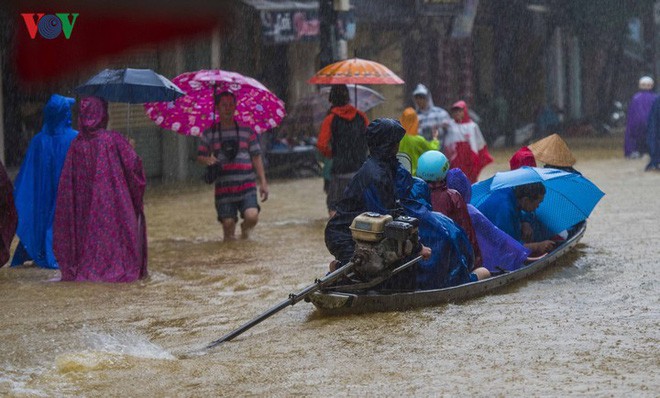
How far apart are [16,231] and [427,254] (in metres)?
4.37

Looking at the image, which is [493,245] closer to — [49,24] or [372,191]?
[372,191]

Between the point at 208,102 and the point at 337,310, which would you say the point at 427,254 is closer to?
the point at 337,310

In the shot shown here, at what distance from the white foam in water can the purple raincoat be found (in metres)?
16.3

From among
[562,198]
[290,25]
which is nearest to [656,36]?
[290,25]

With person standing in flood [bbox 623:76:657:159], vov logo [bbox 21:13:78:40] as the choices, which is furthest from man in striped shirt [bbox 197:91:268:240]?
person standing in flood [bbox 623:76:657:159]

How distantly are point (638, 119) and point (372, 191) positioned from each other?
15613mm

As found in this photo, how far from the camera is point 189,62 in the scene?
2039 cm

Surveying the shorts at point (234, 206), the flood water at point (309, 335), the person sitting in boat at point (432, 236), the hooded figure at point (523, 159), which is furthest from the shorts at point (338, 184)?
the person sitting in boat at point (432, 236)

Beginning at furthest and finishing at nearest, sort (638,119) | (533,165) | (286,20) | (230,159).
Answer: (638,119) < (286,20) < (230,159) < (533,165)

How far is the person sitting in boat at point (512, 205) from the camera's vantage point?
999 centimetres

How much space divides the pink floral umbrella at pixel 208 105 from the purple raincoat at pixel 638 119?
11.8m

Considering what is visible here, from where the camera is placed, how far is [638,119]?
2284 centimetres

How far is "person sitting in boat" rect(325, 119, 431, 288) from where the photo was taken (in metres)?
8.20

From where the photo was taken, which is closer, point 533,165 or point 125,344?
point 125,344
